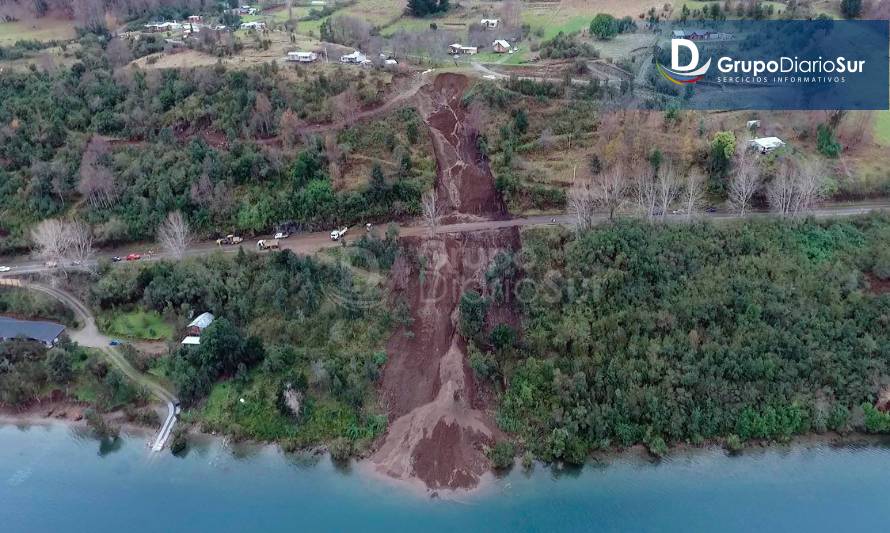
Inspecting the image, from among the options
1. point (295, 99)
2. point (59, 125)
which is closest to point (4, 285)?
point (59, 125)

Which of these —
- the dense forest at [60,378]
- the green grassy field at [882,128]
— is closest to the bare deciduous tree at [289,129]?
the dense forest at [60,378]

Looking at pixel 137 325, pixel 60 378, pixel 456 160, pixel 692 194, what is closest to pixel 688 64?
pixel 692 194

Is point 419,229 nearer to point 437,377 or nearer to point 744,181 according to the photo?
point 437,377

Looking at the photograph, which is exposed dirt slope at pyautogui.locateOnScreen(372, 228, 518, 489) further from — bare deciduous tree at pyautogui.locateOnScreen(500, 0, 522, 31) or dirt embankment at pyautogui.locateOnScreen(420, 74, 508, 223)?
bare deciduous tree at pyautogui.locateOnScreen(500, 0, 522, 31)

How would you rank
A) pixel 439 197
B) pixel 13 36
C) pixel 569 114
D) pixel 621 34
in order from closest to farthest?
pixel 439 197
pixel 569 114
pixel 621 34
pixel 13 36

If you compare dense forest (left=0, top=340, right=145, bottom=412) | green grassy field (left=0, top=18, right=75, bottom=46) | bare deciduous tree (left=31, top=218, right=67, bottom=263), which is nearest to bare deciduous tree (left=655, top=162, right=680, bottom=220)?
dense forest (left=0, top=340, right=145, bottom=412)

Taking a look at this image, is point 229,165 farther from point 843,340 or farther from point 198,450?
point 843,340
